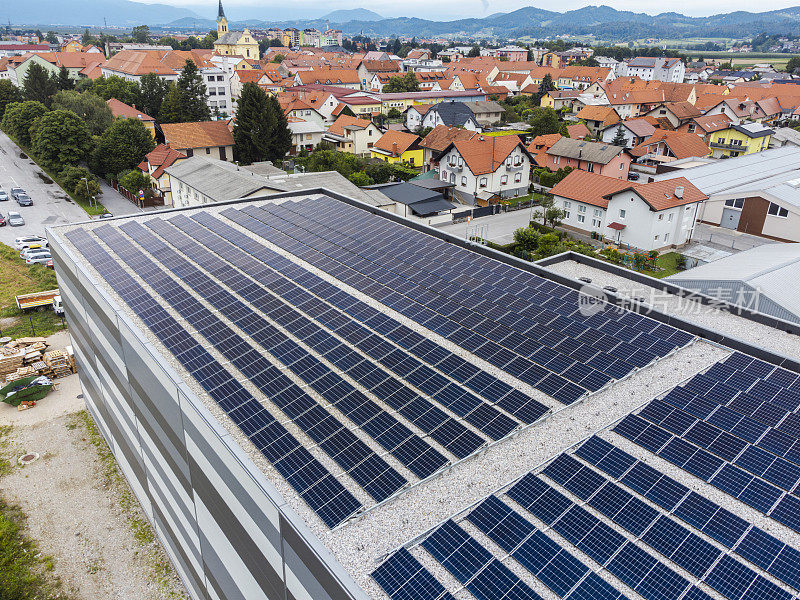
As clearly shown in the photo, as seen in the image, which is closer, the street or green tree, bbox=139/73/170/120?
the street

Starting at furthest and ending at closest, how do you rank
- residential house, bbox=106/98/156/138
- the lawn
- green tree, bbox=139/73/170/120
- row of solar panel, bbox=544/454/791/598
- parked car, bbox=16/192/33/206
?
green tree, bbox=139/73/170/120
residential house, bbox=106/98/156/138
parked car, bbox=16/192/33/206
the lawn
row of solar panel, bbox=544/454/791/598

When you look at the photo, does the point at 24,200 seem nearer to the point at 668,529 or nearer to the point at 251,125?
the point at 251,125

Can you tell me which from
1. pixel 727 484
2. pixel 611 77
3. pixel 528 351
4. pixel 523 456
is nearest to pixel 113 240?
pixel 528 351

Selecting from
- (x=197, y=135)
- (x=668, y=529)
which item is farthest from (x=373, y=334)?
(x=197, y=135)

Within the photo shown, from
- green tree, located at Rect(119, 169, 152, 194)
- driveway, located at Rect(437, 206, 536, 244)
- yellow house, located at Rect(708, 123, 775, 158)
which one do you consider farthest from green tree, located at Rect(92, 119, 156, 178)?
yellow house, located at Rect(708, 123, 775, 158)

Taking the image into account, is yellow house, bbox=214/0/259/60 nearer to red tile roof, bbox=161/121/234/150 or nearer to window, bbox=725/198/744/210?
red tile roof, bbox=161/121/234/150

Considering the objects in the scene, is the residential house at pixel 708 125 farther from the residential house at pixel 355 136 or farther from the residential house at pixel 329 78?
the residential house at pixel 329 78
